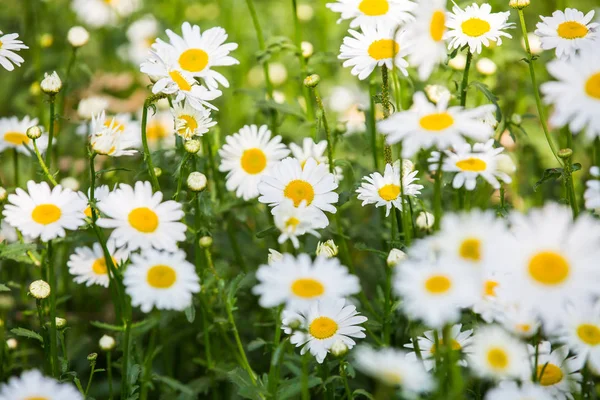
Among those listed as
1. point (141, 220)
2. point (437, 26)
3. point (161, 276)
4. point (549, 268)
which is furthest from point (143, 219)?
point (549, 268)

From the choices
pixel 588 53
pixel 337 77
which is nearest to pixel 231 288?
pixel 588 53

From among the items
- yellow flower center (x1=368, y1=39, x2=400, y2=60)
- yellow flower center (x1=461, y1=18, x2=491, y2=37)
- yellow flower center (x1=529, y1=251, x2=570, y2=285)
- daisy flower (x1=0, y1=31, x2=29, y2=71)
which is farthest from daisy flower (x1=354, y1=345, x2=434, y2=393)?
daisy flower (x1=0, y1=31, x2=29, y2=71)

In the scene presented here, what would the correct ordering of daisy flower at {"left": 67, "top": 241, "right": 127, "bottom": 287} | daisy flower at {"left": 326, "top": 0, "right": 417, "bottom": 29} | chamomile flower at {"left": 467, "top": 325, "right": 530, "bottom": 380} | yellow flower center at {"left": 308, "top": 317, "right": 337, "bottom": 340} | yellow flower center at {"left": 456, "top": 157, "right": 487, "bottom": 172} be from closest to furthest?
chamomile flower at {"left": 467, "top": 325, "right": 530, "bottom": 380}, yellow flower center at {"left": 456, "top": 157, "right": 487, "bottom": 172}, yellow flower center at {"left": 308, "top": 317, "right": 337, "bottom": 340}, daisy flower at {"left": 326, "top": 0, "right": 417, "bottom": 29}, daisy flower at {"left": 67, "top": 241, "right": 127, "bottom": 287}

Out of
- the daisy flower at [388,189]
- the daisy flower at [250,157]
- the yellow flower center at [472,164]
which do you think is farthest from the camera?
the daisy flower at [250,157]

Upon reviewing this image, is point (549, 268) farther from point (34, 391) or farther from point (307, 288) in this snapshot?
point (34, 391)

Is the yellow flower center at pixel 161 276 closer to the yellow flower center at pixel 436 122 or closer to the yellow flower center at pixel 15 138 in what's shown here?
the yellow flower center at pixel 436 122

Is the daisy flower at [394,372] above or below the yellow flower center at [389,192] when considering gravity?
below

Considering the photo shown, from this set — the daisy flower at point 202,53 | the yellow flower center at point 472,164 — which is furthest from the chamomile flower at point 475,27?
the daisy flower at point 202,53

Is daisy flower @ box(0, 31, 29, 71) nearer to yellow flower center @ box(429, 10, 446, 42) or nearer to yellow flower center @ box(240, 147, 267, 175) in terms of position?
yellow flower center @ box(240, 147, 267, 175)
